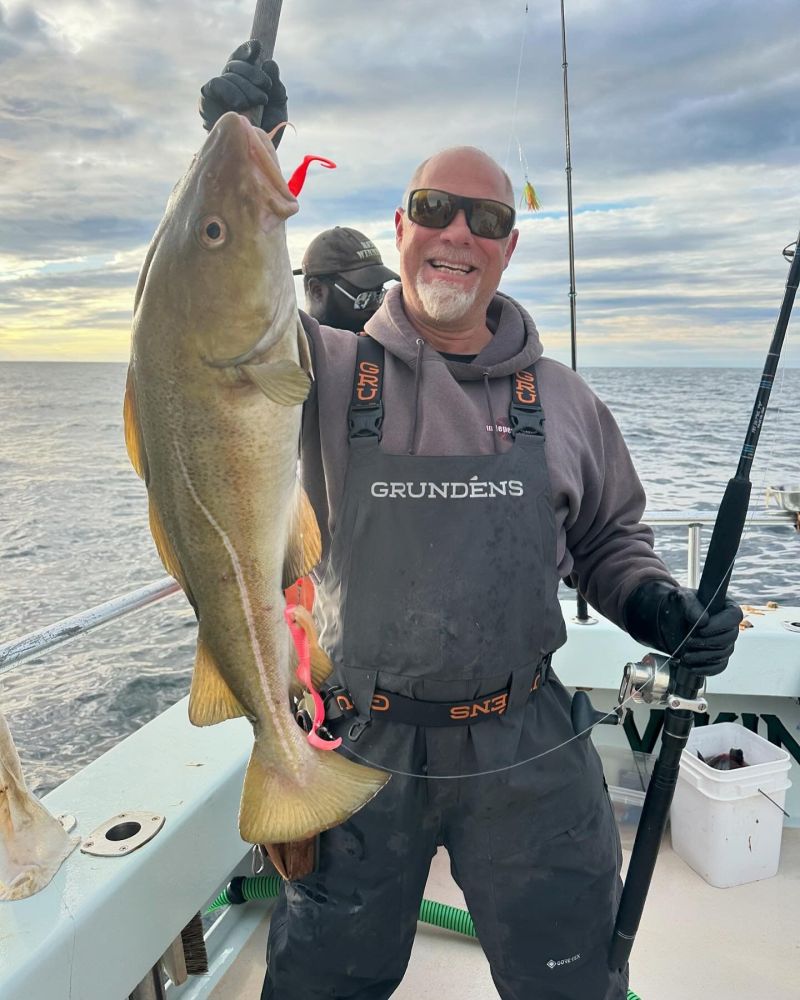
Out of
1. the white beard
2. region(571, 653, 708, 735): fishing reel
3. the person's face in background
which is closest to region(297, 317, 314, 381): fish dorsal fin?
the white beard

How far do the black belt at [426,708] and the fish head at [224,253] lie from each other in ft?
3.21

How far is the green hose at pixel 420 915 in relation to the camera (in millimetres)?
3049

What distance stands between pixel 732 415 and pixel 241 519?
1236 inches

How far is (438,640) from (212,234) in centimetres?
108

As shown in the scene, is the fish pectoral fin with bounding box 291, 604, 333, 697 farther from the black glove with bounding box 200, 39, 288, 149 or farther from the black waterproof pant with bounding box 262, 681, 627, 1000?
the black glove with bounding box 200, 39, 288, 149

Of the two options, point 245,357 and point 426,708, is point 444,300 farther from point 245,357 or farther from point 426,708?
point 426,708

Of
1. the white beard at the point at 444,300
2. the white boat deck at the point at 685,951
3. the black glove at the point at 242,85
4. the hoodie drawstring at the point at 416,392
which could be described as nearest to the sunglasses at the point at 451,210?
the white beard at the point at 444,300

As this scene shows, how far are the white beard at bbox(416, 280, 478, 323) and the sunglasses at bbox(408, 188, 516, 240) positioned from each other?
0.58 ft

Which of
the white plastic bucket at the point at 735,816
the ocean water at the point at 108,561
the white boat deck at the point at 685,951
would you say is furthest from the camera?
the ocean water at the point at 108,561

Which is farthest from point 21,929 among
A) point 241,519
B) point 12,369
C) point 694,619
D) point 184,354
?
point 12,369

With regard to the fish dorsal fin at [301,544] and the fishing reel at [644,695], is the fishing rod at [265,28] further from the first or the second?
the fishing reel at [644,695]

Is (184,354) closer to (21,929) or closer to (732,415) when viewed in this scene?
(21,929)

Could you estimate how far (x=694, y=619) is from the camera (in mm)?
2066

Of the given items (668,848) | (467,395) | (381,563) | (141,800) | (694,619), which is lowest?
(668,848)
